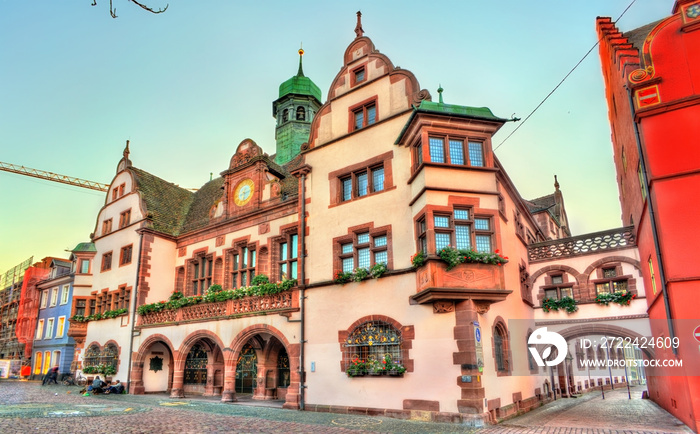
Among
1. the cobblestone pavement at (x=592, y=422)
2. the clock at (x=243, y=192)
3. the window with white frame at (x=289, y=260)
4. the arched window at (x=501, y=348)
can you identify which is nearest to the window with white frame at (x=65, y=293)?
the clock at (x=243, y=192)

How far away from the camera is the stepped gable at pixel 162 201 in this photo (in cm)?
2862

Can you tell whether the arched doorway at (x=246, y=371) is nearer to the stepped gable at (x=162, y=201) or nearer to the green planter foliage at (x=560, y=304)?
the stepped gable at (x=162, y=201)

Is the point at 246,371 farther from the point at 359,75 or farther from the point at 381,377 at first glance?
the point at 359,75

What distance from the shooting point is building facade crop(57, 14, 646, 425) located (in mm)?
15477

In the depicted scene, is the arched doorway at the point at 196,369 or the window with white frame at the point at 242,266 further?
the arched doorway at the point at 196,369

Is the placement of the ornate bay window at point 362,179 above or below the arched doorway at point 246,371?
above

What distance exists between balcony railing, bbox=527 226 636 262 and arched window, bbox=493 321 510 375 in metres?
8.04

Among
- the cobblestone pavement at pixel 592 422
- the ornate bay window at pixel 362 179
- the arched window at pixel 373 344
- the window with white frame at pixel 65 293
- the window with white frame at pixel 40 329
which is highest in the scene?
the ornate bay window at pixel 362 179

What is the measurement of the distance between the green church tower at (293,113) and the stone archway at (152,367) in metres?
13.7

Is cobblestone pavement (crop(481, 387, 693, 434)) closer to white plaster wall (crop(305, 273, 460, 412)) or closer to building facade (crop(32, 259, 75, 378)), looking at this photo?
white plaster wall (crop(305, 273, 460, 412))

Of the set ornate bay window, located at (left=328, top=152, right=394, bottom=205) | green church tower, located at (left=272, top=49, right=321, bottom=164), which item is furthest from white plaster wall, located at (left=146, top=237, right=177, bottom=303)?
ornate bay window, located at (left=328, top=152, right=394, bottom=205)

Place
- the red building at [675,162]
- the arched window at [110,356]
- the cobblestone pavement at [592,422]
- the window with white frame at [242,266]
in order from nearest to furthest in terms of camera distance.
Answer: the red building at [675,162]
the cobblestone pavement at [592,422]
the window with white frame at [242,266]
the arched window at [110,356]

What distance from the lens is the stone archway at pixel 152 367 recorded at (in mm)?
25000

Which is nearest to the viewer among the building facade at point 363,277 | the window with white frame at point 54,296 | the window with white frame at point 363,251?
the building facade at point 363,277
